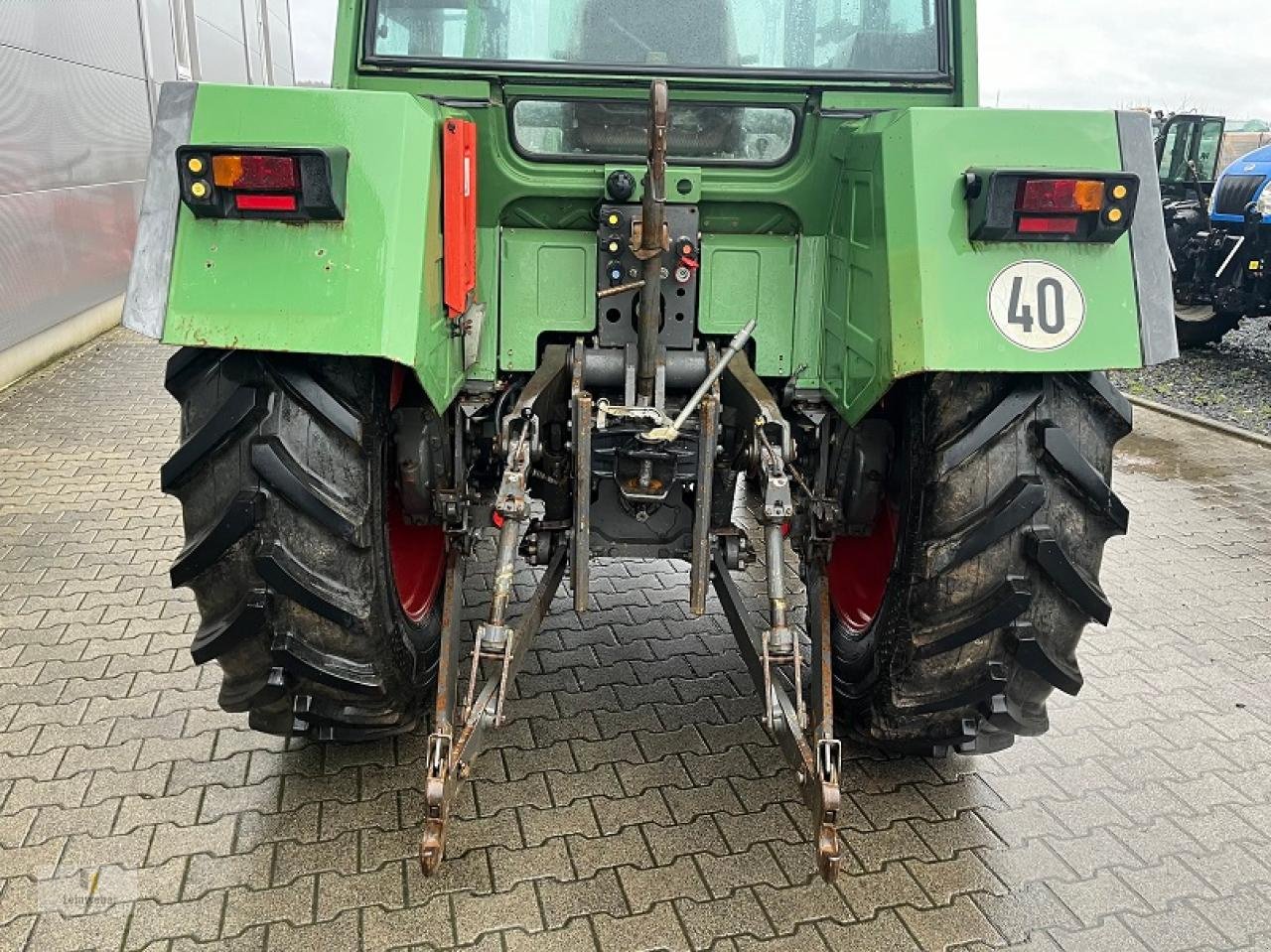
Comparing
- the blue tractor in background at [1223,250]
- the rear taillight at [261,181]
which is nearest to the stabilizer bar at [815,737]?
the rear taillight at [261,181]

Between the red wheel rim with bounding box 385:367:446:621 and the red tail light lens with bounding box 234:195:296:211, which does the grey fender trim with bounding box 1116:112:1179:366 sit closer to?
the red tail light lens with bounding box 234:195:296:211

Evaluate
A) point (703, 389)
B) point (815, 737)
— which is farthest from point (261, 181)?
point (815, 737)

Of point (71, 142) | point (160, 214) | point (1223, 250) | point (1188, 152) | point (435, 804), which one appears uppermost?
point (1188, 152)

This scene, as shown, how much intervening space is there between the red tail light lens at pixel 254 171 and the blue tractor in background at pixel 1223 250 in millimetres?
9731

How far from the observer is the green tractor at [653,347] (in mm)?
2215

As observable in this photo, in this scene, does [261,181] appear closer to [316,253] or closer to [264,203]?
[264,203]

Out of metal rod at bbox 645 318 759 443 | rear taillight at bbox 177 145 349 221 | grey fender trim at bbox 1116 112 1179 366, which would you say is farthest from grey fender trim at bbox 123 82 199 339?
grey fender trim at bbox 1116 112 1179 366

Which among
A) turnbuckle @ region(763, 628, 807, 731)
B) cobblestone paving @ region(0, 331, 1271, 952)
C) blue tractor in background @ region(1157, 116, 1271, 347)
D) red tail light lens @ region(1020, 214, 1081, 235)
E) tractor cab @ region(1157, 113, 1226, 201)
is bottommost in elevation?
cobblestone paving @ region(0, 331, 1271, 952)

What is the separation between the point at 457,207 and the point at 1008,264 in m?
1.23

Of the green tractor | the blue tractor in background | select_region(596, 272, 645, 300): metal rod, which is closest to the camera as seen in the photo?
the green tractor

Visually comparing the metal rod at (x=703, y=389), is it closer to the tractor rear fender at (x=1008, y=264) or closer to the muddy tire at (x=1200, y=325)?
the tractor rear fender at (x=1008, y=264)

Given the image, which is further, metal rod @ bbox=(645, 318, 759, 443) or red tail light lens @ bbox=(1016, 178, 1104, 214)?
metal rod @ bbox=(645, 318, 759, 443)

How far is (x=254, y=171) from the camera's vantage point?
2.13 m

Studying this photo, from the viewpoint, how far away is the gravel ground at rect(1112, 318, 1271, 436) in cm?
823
